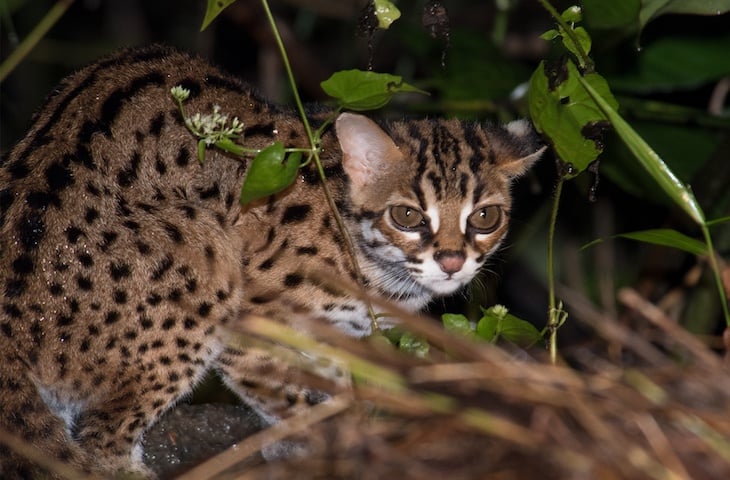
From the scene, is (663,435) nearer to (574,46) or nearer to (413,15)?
(574,46)

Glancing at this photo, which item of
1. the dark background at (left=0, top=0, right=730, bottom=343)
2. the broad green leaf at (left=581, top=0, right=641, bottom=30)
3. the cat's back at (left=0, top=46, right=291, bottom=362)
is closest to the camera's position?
the cat's back at (left=0, top=46, right=291, bottom=362)

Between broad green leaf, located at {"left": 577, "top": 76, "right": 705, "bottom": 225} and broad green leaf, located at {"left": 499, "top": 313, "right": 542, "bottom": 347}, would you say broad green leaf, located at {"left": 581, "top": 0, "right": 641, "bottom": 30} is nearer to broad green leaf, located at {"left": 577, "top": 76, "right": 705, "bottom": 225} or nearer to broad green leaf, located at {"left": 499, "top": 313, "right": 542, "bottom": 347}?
broad green leaf, located at {"left": 577, "top": 76, "right": 705, "bottom": 225}

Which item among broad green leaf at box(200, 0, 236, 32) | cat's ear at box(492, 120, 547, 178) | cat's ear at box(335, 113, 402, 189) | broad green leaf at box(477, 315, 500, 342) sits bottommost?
broad green leaf at box(477, 315, 500, 342)

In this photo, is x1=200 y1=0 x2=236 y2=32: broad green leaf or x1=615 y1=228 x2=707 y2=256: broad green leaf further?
x1=200 y1=0 x2=236 y2=32: broad green leaf

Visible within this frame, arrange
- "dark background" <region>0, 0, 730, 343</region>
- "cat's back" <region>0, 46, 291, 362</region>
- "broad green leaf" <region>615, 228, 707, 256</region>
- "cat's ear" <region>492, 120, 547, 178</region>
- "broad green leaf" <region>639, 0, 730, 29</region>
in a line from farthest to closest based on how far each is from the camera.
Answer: "dark background" <region>0, 0, 730, 343</region> → "cat's ear" <region>492, 120, 547, 178</region> → "broad green leaf" <region>639, 0, 730, 29</region> → "cat's back" <region>0, 46, 291, 362</region> → "broad green leaf" <region>615, 228, 707, 256</region>

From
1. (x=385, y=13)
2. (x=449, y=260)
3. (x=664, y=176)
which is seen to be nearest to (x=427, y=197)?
(x=449, y=260)

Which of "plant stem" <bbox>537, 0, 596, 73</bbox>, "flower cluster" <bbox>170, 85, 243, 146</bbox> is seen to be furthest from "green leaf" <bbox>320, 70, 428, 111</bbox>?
"plant stem" <bbox>537, 0, 596, 73</bbox>

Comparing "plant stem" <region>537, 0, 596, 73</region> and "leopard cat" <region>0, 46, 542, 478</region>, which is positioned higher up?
"plant stem" <region>537, 0, 596, 73</region>

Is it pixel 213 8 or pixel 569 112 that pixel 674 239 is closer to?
pixel 569 112

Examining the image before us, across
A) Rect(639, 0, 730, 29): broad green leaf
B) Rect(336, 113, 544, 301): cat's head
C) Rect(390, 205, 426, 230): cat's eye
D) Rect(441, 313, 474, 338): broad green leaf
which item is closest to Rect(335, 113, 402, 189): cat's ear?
Rect(336, 113, 544, 301): cat's head
